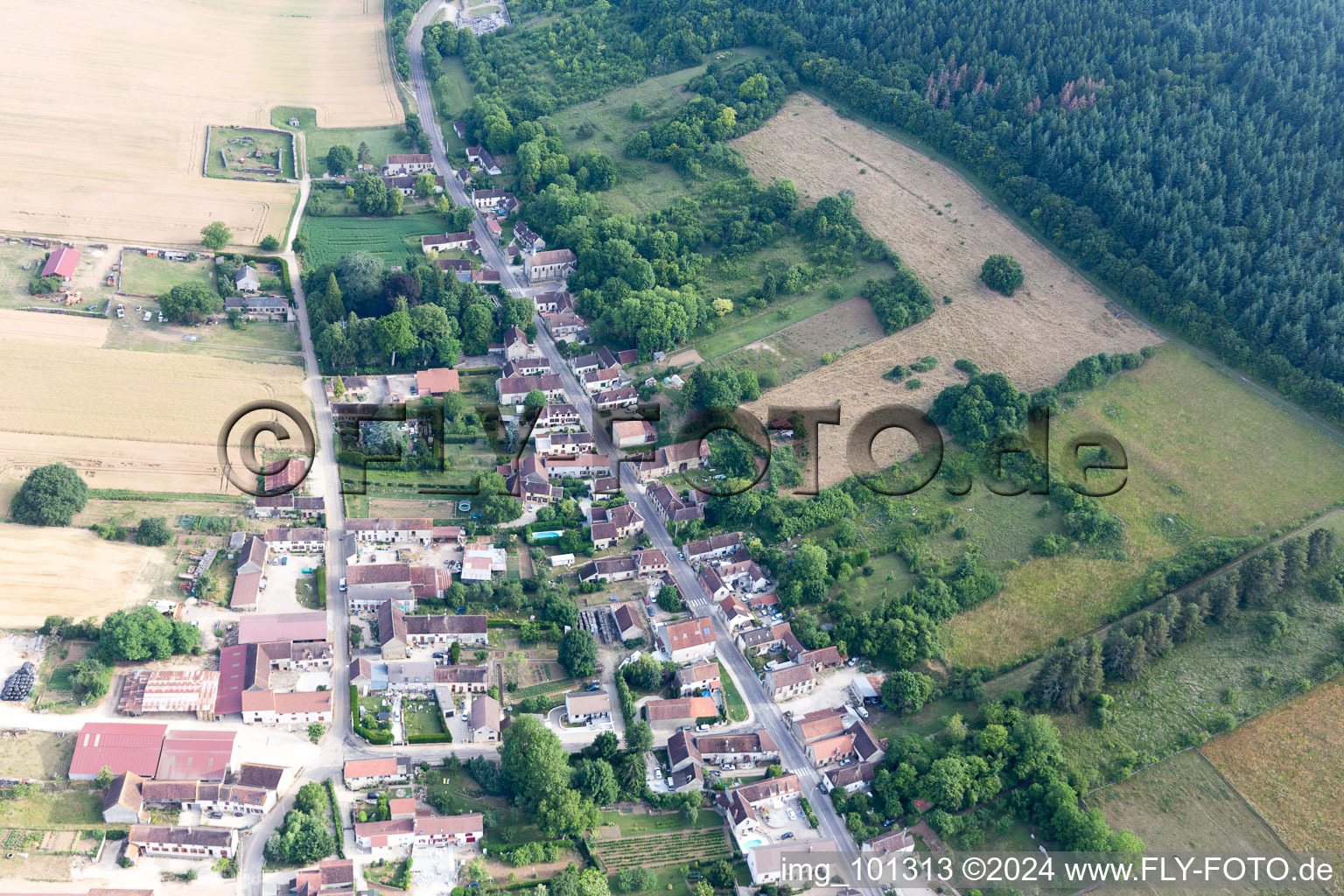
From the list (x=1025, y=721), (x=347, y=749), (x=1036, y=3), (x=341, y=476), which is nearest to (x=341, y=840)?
(x=347, y=749)

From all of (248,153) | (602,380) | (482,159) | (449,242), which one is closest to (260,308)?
(449,242)

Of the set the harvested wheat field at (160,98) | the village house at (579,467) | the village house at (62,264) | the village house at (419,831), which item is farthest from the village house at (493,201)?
the village house at (419,831)

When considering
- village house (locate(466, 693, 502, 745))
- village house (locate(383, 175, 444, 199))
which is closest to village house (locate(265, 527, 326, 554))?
village house (locate(466, 693, 502, 745))

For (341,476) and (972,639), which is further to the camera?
(341,476)

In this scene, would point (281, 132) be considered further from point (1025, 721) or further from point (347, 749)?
point (1025, 721)

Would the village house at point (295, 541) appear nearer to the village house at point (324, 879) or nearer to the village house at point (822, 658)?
the village house at point (324, 879)

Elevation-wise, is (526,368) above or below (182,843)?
above

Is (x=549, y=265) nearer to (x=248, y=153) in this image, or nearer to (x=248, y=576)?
(x=248, y=153)
